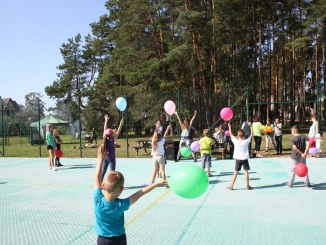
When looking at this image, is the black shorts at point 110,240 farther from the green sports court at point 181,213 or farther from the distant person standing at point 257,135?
the distant person standing at point 257,135

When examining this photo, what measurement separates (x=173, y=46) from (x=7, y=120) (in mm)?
15543

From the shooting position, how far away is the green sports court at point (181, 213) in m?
4.47

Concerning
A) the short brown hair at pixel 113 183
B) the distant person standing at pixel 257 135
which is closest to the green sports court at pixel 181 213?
the short brown hair at pixel 113 183

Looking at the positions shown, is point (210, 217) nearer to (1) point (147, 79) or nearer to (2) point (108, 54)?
(1) point (147, 79)

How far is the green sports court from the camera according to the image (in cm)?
447

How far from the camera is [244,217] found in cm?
529

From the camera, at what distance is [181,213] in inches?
219

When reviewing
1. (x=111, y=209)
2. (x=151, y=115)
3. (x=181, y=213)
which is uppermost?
(x=151, y=115)

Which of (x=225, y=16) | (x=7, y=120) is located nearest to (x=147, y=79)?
(x=225, y=16)

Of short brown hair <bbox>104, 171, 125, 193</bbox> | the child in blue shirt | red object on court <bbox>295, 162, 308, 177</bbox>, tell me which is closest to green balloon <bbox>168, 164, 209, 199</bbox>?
the child in blue shirt

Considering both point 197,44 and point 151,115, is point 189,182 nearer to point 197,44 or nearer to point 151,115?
point 151,115

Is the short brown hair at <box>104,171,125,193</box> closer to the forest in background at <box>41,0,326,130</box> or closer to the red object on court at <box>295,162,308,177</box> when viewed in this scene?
the red object on court at <box>295,162,308,177</box>

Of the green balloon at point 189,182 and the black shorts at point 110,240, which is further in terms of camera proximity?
the green balloon at point 189,182

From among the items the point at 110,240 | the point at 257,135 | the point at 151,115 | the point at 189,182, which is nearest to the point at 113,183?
the point at 110,240
